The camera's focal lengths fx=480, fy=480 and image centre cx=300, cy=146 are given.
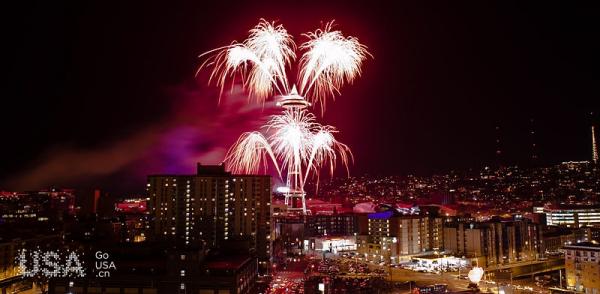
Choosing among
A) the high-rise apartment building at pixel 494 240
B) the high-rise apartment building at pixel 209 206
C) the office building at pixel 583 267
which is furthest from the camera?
the high-rise apartment building at pixel 494 240

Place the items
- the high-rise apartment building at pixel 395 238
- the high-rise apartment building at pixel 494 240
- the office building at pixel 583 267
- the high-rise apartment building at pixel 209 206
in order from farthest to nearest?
the high-rise apartment building at pixel 494 240
the high-rise apartment building at pixel 395 238
the high-rise apartment building at pixel 209 206
the office building at pixel 583 267

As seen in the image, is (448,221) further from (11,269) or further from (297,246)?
(11,269)

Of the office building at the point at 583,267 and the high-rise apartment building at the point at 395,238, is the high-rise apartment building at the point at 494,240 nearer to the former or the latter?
the high-rise apartment building at the point at 395,238

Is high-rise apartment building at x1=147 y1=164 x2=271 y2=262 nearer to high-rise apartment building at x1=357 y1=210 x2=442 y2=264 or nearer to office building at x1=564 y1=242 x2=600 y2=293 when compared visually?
high-rise apartment building at x1=357 y1=210 x2=442 y2=264

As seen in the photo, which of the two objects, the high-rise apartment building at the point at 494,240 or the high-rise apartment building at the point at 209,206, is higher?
the high-rise apartment building at the point at 209,206

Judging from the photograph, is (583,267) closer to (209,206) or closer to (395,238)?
(395,238)

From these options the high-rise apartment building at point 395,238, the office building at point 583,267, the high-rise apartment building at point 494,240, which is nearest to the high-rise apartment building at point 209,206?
the high-rise apartment building at point 395,238

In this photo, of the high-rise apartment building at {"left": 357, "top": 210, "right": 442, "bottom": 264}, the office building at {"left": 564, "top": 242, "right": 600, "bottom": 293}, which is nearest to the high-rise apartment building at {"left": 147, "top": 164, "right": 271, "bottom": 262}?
the high-rise apartment building at {"left": 357, "top": 210, "right": 442, "bottom": 264}

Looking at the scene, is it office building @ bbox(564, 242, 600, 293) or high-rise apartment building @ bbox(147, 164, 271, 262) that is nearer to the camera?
office building @ bbox(564, 242, 600, 293)
